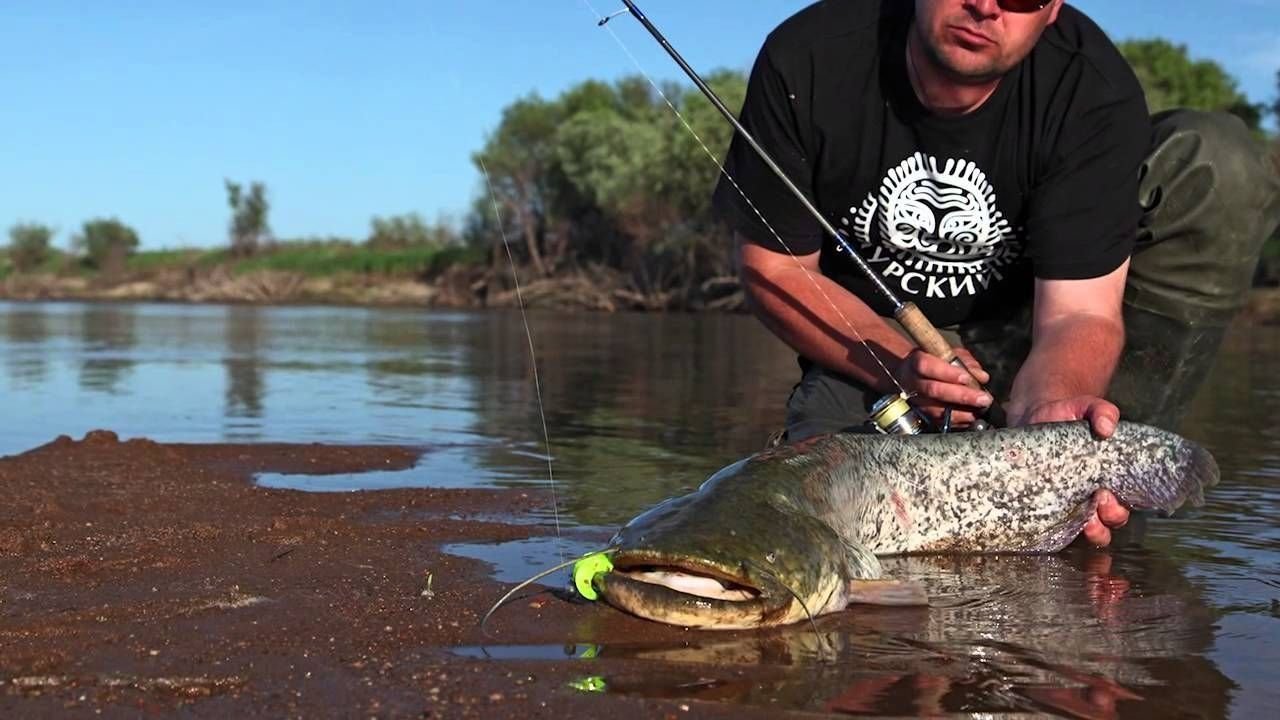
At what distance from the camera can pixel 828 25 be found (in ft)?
15.9

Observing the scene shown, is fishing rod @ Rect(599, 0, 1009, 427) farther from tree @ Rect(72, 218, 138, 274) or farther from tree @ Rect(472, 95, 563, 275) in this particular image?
tree @ Rect(72, 218, 138, 274)

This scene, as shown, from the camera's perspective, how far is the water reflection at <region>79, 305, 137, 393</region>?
12.0 meters

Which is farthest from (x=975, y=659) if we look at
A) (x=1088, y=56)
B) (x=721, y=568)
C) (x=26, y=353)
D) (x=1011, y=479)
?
(x=26, y=353)

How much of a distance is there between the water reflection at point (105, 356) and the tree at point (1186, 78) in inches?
1806

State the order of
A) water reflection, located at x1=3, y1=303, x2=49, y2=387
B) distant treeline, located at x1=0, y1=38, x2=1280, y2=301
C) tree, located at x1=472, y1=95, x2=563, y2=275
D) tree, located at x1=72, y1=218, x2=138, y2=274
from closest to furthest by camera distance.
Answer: water reflection, located at x1=3, y1=303, x2=49, y2=387 → distant treeline, located at x1=0, y1=38, x2=1280, y2=301 → tree, located at x1=472, y1=95, x2=563, y2=275 → tree, located at x1=72, y1=218, x2=138, y2=274

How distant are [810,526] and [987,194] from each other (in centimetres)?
177

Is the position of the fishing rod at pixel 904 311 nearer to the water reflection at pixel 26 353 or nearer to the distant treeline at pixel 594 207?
the water reflection at pixel 26 353

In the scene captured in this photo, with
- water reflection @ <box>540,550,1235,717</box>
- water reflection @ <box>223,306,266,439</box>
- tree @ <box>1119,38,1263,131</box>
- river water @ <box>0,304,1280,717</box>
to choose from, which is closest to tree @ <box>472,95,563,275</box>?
tree @ <box>1119,38,1263,131</box>

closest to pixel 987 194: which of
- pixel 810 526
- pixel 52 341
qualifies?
pixel 810 526

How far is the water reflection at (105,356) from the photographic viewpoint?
11970mm

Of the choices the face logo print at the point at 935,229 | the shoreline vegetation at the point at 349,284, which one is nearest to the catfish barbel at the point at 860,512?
the face logo print at the point at 935,229

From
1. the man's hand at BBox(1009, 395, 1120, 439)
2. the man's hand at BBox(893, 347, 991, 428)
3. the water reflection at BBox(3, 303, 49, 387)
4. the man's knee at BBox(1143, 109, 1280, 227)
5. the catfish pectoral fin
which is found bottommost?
the water reflection at BBox(3, 303, 49, 387)

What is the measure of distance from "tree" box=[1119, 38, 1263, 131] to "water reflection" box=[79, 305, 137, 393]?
4587 cm

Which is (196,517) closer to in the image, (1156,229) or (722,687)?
(722,687)
